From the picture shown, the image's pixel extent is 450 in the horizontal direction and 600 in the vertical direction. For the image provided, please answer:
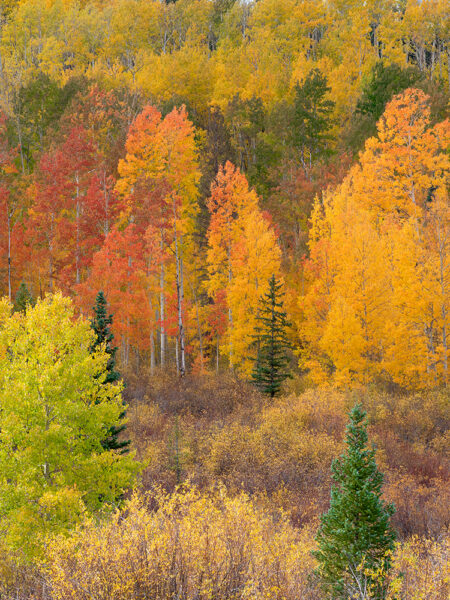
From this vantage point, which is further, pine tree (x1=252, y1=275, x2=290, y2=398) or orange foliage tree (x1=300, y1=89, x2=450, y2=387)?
pine tree (x1=252, y1=275, x2=290, y2=398)

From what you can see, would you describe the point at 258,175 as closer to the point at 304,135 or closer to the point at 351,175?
the point at 304,135

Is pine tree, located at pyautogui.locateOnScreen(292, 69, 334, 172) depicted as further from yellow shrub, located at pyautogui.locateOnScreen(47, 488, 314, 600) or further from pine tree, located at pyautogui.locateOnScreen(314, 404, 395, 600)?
yellow shrub, located at pyautogui.locateOnScreen(47, 488, 314, 600)

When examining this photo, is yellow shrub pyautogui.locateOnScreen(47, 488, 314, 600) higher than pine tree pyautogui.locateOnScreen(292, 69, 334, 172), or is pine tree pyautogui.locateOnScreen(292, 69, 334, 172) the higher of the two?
Result: pine tree pyautogui.locateOnScreen(292, 69, 334, 172)

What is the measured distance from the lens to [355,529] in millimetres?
9367

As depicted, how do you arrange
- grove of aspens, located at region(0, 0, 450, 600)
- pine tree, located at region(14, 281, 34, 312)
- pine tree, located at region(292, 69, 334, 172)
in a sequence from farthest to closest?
pine tree, located at region(292, 69, 334, 172) < pine tree, located at region(14, 281, 34, 312) < grove of aspens, located at region(0, 0, 450, 600)

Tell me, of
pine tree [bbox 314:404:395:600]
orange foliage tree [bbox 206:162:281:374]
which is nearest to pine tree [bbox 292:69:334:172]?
orange foliage tree [bbox 206:162:281:374]

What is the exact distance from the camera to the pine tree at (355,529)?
9234mm

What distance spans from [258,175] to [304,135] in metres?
5.21

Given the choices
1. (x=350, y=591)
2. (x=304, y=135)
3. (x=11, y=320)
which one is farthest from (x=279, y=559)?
(x=304, y=135)

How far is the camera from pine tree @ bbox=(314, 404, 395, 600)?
923 cm

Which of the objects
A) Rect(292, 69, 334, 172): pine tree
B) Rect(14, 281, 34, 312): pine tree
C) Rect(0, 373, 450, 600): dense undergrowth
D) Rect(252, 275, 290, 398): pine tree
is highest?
Rect(292, 69, 334, 172): pine tree

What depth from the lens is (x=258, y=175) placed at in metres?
41.4

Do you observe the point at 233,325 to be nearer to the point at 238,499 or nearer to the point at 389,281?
the point at 389,281

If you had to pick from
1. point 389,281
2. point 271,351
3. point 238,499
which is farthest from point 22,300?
point 238,499
